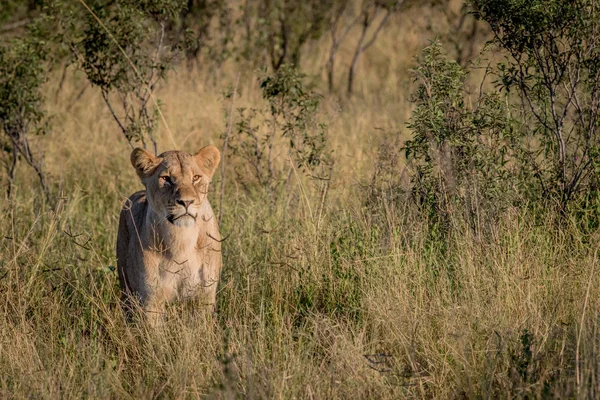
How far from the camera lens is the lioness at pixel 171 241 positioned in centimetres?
450

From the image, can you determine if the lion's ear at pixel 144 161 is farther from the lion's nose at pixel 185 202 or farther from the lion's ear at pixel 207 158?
the lion's nose at pixel 185 202

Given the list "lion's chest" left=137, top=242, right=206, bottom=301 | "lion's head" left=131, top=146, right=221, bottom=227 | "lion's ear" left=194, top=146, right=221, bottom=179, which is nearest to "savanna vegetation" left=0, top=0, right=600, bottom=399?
"lion's chest" left=137, top=242, right=206, bottom=301

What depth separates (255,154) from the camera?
7496mm

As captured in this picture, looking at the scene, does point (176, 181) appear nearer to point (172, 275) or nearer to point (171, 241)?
point (171, 241)

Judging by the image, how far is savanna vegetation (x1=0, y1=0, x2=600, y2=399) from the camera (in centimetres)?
403

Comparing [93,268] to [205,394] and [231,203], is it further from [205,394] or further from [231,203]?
[205,394]

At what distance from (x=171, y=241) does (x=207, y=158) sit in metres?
0.49

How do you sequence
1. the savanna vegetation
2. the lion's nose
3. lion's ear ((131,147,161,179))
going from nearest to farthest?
1. the savanna vegetation
2. the lion's nose
3. lion's ear ((131,147,161,179))

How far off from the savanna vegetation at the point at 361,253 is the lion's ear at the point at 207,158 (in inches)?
26.0

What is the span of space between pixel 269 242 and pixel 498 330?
195 cm

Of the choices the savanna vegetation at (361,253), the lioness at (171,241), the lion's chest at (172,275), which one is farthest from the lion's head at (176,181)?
the savanna vegetation at (361,253)

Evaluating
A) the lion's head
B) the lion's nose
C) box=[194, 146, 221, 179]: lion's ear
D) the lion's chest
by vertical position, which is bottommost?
the lion's chest

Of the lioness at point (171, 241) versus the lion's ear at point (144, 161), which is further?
the lion's ear at point (144, 161)

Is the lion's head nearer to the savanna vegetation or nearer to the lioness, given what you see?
the lioness
